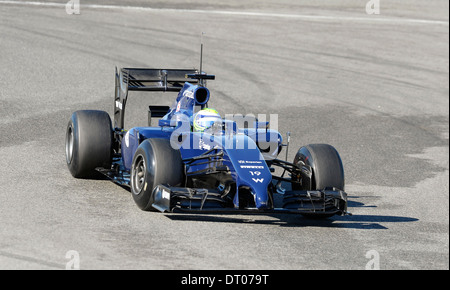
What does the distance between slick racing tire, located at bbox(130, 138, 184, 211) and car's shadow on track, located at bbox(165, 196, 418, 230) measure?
359 mm

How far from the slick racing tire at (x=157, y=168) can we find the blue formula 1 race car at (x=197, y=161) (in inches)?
0.4

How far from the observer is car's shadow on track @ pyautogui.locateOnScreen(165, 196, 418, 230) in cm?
920

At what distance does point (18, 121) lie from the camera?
46.2ft

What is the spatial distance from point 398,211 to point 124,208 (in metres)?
3.37

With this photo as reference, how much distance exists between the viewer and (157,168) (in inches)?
351

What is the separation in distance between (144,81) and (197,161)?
7.53ft

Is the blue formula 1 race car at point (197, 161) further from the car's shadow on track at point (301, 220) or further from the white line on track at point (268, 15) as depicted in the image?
the white line on track at point (268, 15)

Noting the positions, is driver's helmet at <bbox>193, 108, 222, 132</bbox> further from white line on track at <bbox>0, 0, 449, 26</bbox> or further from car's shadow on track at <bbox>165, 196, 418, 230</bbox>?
white line on track at <bbox>0, 0, 449, 26</bbox>

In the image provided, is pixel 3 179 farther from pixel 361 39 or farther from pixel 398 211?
pixel 361 39

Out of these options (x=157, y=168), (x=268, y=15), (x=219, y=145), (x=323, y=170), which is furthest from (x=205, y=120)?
(x=268, y=15)

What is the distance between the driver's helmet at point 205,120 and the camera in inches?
387

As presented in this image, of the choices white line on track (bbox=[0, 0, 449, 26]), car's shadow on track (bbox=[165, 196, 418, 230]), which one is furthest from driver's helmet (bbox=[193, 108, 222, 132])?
white line on track (bbox=[0, 0, 449, 26])

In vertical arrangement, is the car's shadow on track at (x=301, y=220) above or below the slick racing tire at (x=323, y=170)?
below

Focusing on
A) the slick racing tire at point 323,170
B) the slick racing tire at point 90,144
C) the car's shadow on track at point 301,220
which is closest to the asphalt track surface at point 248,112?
the car's shadow on track at point 301,220
